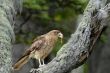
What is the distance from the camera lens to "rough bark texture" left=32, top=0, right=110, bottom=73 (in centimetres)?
626

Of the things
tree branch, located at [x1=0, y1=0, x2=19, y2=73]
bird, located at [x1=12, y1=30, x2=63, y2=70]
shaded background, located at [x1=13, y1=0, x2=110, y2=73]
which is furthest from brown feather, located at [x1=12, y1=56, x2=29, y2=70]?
shaded background, located at [x1=13, y1=0, x2=110, y2=73]

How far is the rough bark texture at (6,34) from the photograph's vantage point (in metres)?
6.39

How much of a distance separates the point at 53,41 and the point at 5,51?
0.85 metres

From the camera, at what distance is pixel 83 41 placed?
633 centimetres

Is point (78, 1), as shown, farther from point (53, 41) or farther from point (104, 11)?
point (104, 11)

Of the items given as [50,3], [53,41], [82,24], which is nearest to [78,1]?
[50,3]

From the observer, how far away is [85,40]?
6.31 m

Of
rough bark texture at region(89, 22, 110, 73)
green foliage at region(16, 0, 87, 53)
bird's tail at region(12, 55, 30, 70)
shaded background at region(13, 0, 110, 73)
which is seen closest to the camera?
bird's tail at region(12, 55, 30, 70)

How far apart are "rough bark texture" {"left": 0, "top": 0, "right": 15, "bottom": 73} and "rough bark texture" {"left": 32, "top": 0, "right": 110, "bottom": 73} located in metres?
0.37

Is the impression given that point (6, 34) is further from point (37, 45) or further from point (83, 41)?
point (83, 41)

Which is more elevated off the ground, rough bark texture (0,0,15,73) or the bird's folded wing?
rough bark texture (0,0,15,73)

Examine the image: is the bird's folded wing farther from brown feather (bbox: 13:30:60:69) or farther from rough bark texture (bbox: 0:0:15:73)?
rough bark texture (bbox: 0:0:15:73)

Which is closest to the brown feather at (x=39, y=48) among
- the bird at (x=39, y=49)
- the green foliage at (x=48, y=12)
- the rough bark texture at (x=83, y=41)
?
the bird at (x=39, y=49)

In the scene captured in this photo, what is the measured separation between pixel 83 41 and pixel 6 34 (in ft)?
3.32
